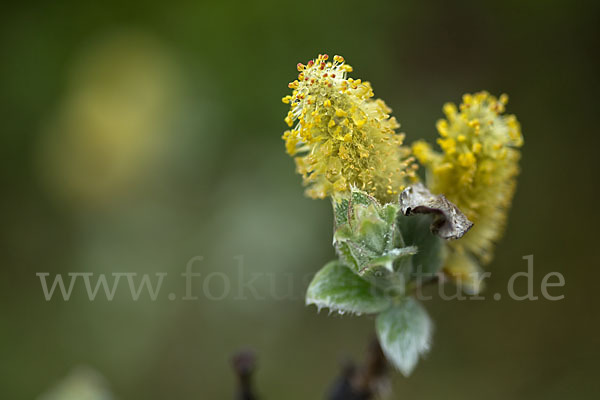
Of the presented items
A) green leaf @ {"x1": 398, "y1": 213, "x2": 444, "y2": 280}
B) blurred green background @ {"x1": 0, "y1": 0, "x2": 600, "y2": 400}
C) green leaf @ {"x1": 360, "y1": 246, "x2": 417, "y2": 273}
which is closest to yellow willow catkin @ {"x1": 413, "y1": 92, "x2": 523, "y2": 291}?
green leaf @ {"x1": 398, "y1": 213, "x2": 444, "y2": 280}

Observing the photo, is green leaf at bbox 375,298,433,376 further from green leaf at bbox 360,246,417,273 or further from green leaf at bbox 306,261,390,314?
green leaf at bbox 360,246,417,273

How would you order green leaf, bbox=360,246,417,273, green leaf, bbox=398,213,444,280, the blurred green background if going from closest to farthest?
green leaf, bbox=360,246,417,273, green leaf, bbox=398,213,444,280, the blurred green background

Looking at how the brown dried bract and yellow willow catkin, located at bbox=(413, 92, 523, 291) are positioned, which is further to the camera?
yellow willow catkin, located at bbox=(413, 92, 523, 291)

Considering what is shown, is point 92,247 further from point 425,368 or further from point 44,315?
point 425,368

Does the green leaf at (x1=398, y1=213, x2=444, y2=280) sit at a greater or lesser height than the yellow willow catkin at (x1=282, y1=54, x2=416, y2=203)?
lesser

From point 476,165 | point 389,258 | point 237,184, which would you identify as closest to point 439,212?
point 389,258

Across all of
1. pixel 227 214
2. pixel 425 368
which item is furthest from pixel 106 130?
pixel 425 368
